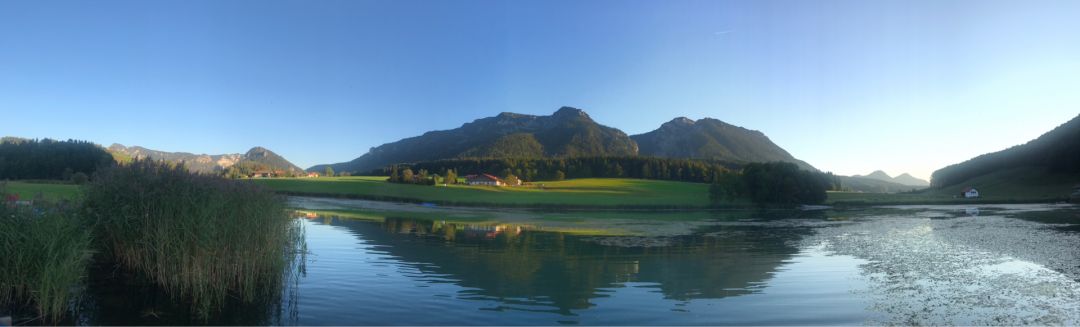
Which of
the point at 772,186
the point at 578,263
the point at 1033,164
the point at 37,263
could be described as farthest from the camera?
the point at 1033,164

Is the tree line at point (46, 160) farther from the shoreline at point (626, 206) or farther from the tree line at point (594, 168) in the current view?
the tree line at point (594, 168)

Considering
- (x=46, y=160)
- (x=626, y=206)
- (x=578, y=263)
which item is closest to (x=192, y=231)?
(x=578, y=263)

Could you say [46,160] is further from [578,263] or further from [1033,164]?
[1033,164]

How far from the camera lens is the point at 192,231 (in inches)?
448

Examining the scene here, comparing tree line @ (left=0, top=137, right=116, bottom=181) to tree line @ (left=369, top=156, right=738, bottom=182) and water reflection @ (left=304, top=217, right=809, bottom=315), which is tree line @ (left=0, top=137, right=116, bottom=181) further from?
water reflection @ (left=304, top=217, right=809, bottom=315)

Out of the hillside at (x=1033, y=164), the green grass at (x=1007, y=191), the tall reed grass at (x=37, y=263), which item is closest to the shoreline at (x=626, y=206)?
the green grass at (x=1007, y=191)

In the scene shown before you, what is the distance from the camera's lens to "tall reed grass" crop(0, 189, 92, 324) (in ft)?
30.2

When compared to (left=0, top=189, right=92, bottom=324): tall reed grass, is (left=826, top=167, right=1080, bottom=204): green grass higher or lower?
higher

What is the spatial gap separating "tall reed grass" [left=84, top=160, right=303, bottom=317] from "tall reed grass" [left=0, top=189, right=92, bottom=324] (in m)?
1.70

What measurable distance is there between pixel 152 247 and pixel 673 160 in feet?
423

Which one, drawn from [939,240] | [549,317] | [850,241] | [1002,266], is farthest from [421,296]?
[939,240]

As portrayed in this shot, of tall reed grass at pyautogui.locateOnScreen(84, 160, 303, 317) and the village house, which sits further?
the village house

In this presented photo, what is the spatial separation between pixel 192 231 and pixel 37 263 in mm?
2421

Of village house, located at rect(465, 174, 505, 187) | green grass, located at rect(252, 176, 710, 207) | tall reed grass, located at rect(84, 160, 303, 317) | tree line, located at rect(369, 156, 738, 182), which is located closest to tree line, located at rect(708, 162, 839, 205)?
green grass, located at rect(252, 176, 710, 207)
